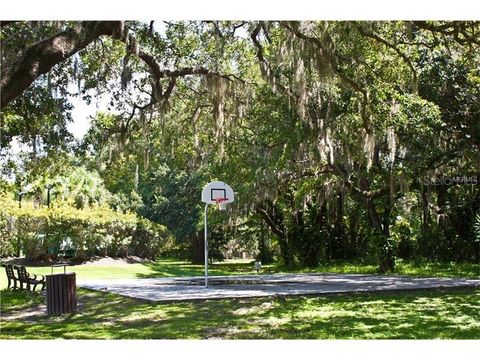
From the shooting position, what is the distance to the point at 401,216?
19641mm

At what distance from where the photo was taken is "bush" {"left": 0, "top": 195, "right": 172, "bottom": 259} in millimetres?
14836

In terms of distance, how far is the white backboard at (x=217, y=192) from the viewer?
12.9 meters

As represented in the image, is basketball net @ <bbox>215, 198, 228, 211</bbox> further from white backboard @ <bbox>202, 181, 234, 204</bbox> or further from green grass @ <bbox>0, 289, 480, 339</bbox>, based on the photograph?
green grass @ <bbox>0, 289, 480, 339</bbox>

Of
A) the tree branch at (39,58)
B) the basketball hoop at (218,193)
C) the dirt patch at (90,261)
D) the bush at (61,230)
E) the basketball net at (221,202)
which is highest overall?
the tree branch at (39,58)

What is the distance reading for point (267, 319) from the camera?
680 centimetres

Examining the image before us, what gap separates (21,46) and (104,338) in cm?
316

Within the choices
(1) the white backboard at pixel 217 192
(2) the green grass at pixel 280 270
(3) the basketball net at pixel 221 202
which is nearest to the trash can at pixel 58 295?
(2) the green grass at pixel 280 270

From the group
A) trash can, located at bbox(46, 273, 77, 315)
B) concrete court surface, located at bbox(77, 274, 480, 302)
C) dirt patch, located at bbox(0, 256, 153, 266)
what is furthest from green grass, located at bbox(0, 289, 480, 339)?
dirt patch, located at bbox(0, 256, 153, 266)

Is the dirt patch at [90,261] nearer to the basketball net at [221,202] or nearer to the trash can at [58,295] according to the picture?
the basketball net at [221,202]

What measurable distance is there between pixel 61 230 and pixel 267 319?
31.2ft

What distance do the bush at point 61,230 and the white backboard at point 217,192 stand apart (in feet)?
12.1

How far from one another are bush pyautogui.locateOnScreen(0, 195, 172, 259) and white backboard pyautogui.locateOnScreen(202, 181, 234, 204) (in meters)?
3.69

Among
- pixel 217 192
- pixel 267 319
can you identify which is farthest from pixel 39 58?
pixel 217 192
